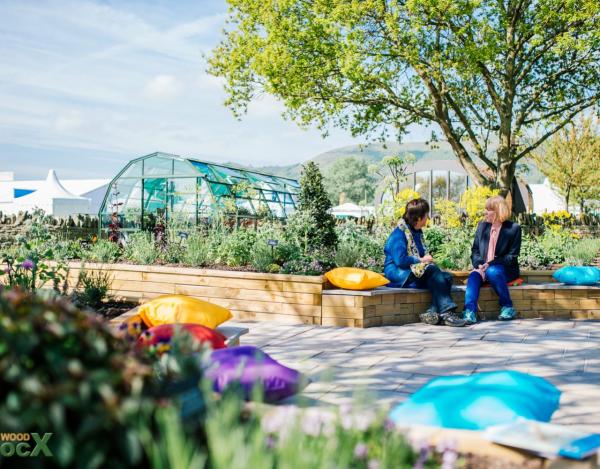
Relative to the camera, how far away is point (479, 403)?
204 cm

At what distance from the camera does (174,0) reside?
25.7ft

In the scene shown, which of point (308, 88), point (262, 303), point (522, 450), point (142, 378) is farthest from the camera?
point (308, 88)

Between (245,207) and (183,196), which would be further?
(245,207)

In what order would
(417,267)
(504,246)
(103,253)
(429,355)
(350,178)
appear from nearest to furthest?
(429,355)
(417,267)
(504,246)
(103,253)
(350,178)

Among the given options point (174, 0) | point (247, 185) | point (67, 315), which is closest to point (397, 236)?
point (174, 0)

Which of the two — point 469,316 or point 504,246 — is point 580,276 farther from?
point 469,316

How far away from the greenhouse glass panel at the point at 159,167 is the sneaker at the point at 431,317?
290 inches

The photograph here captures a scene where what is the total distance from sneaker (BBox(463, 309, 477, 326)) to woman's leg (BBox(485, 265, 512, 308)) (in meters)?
0.46

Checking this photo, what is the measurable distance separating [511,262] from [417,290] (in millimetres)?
1183

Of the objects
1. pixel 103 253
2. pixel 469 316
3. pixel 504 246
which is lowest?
pixel 469 316

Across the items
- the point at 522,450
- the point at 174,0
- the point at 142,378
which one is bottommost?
the point at 522,450

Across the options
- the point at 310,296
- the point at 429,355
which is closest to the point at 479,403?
the point at 429,355

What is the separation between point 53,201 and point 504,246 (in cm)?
1855

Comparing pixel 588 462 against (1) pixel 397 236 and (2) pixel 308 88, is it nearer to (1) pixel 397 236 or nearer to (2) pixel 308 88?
(1) pixel 397 236
